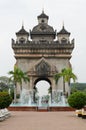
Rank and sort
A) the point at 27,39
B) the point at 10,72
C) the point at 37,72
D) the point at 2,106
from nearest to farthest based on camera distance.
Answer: the point at 2,106 < the point at 10,72 < the point at 37,72 < the point at 27,39

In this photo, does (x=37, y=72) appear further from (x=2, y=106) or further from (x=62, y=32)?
(x=2, y=106)

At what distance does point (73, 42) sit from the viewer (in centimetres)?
6066

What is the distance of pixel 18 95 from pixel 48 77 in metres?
5.61

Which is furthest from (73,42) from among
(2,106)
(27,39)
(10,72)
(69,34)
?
(2,106)

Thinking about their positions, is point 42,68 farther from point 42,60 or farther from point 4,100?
point 4,100

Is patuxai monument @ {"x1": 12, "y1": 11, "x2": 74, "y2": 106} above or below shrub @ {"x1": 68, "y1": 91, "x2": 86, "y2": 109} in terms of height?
above

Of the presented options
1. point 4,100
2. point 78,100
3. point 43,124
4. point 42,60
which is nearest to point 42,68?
point 42,60

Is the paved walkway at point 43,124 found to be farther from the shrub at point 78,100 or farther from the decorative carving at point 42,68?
the decorative carving at point 42,68

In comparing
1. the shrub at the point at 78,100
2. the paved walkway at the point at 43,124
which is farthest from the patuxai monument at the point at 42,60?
the paved walkway at the point at 43,124

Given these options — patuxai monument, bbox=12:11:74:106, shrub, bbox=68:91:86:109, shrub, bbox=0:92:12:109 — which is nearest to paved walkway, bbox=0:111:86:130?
shrub, bbox=0:92:12:109

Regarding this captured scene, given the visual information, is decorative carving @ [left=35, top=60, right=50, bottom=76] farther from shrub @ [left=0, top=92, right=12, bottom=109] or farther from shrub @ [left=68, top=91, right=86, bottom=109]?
shrub @ [left=0, top=92, right=12, bottom=109]

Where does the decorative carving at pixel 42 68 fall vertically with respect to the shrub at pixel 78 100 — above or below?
above

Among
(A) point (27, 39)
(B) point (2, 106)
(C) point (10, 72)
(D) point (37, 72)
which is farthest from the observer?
(A) point (27, 39)

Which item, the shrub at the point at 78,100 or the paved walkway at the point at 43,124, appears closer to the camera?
the paved walkway at the point at 43,124
